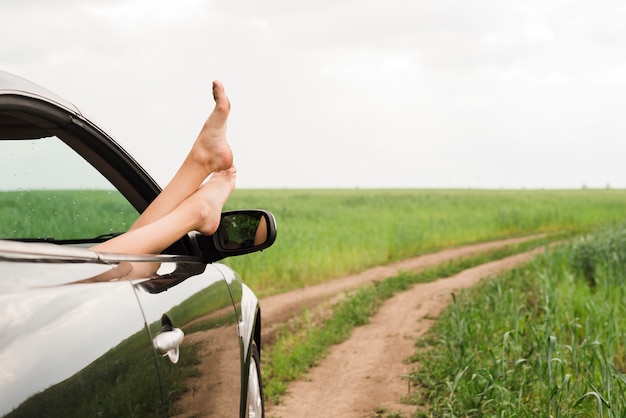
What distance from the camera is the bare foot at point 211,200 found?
3014mm

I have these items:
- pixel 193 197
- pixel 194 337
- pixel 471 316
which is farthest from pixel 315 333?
pixel 194 337

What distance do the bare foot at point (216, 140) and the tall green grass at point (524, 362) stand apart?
2134mm

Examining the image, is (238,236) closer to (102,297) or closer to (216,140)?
(216,140)

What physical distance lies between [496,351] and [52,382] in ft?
18.8

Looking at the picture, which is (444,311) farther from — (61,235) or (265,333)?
(61,235)

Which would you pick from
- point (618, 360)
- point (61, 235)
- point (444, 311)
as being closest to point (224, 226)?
point (61, 235)

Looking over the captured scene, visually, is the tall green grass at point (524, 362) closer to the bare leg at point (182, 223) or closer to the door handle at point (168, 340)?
the bare leg at point (182, 223)

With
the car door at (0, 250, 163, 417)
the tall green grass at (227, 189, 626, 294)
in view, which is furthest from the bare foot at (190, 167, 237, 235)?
the tall green grass at (227, 189, 626, 294)

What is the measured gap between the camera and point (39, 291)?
5.81 ft

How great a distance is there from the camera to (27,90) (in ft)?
7.59

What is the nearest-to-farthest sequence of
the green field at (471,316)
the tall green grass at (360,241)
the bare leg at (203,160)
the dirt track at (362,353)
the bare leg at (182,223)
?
1. the bare leg at (182,223)
2. the bare leg at (203,160)
3. the green field at (471,316)
4. the dirt track at (362,353)
5. the tall green grass at (360,241)

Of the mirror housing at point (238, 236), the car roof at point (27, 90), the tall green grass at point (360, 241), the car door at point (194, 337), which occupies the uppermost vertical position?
the car roof at point (27, 90)

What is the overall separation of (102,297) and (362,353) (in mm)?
6121

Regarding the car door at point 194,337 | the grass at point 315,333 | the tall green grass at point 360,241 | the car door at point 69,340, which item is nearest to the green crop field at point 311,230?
the tall green grass at point 360,241
